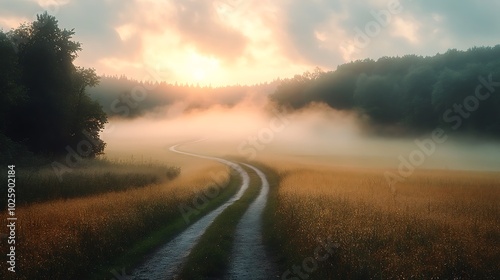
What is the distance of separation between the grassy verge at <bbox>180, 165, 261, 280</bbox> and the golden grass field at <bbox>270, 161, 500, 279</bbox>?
2.63m

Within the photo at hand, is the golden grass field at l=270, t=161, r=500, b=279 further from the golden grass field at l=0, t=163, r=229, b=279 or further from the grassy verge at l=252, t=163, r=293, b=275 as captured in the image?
the golden grass field at l=0, t=163, r=229, b=279

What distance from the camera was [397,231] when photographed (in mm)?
15734

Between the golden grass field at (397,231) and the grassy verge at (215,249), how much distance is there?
263 centimetres

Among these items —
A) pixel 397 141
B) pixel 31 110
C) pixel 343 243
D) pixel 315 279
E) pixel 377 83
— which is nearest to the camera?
pixel 315 279

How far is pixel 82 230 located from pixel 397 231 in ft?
44.1

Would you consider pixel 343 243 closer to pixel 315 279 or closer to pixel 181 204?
pixel 315 279

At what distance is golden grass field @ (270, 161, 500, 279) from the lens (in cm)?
1175

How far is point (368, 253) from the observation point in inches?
515

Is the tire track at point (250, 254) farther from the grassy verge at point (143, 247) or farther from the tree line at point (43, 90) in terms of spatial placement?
the tree line at point (43, 90)

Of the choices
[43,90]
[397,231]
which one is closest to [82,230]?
[397,231]

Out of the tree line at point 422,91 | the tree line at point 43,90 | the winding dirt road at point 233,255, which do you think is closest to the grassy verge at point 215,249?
the winding dirt road at point 233,255

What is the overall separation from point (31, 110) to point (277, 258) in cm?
3320

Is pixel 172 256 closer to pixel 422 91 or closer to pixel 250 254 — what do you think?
pixel 250 254

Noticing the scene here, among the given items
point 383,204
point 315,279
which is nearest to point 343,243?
point 315,279
